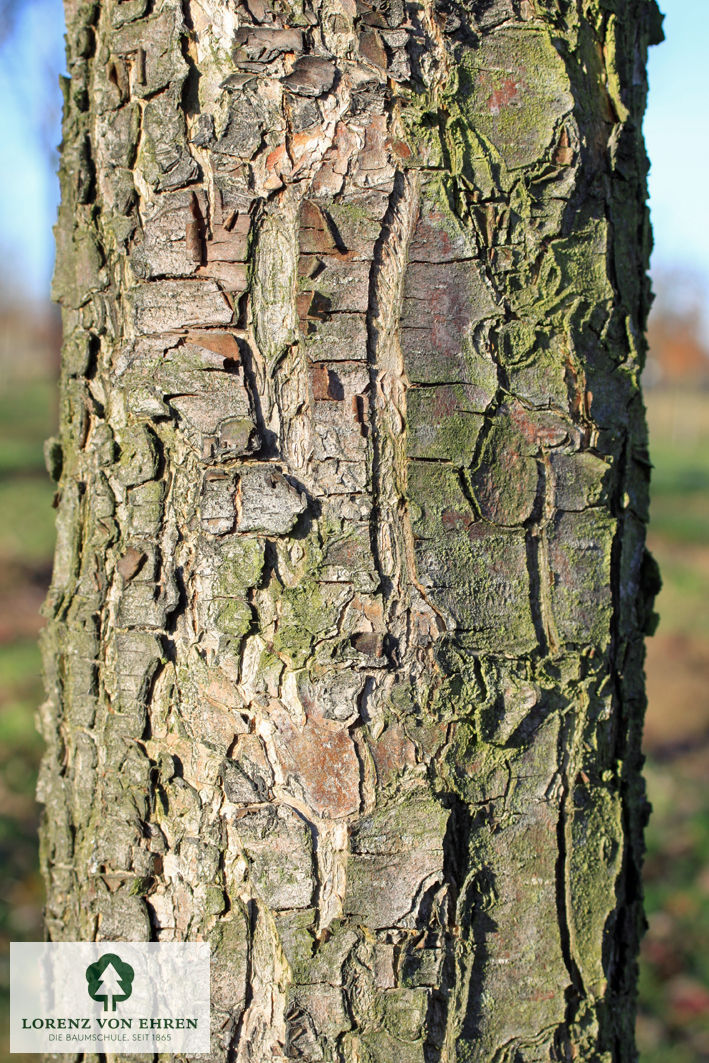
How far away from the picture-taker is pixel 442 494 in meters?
1.11

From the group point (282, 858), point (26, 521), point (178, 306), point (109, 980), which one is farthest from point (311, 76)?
point (26, 521)

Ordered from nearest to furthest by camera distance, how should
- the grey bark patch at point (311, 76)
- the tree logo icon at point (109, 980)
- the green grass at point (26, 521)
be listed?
1. the grey bark patch at point (311, 76)
2. the tree logo icon at point (109, 980)
3. the green grass at point (26, 521)

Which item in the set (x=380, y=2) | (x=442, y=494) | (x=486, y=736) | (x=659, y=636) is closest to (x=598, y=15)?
(x=380, y=2)

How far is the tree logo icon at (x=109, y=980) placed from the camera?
1221 millimetres

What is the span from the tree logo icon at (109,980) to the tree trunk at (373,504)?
78 mm

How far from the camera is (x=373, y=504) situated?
110 cm

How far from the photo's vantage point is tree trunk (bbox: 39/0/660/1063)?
1102 mm

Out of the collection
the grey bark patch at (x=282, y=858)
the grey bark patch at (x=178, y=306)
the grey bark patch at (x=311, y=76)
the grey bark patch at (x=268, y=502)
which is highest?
the grey bark patch at (x=311, y=76)

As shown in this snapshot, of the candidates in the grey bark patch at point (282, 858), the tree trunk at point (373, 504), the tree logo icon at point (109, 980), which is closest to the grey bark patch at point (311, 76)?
the tree trunk at point (373, 504)

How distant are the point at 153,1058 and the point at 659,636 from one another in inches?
279

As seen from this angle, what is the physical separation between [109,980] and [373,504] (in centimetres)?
81

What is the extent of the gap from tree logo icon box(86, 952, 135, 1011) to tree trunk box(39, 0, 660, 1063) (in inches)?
3.1

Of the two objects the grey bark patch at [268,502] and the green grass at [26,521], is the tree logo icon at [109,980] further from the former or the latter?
the green grass at [26,521]

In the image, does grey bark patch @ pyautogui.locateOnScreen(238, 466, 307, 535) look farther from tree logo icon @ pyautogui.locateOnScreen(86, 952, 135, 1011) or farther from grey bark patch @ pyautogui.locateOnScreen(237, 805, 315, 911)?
tree logo icon @ pyautogui.locateOnScreen(86, 952, 135, 1011)
